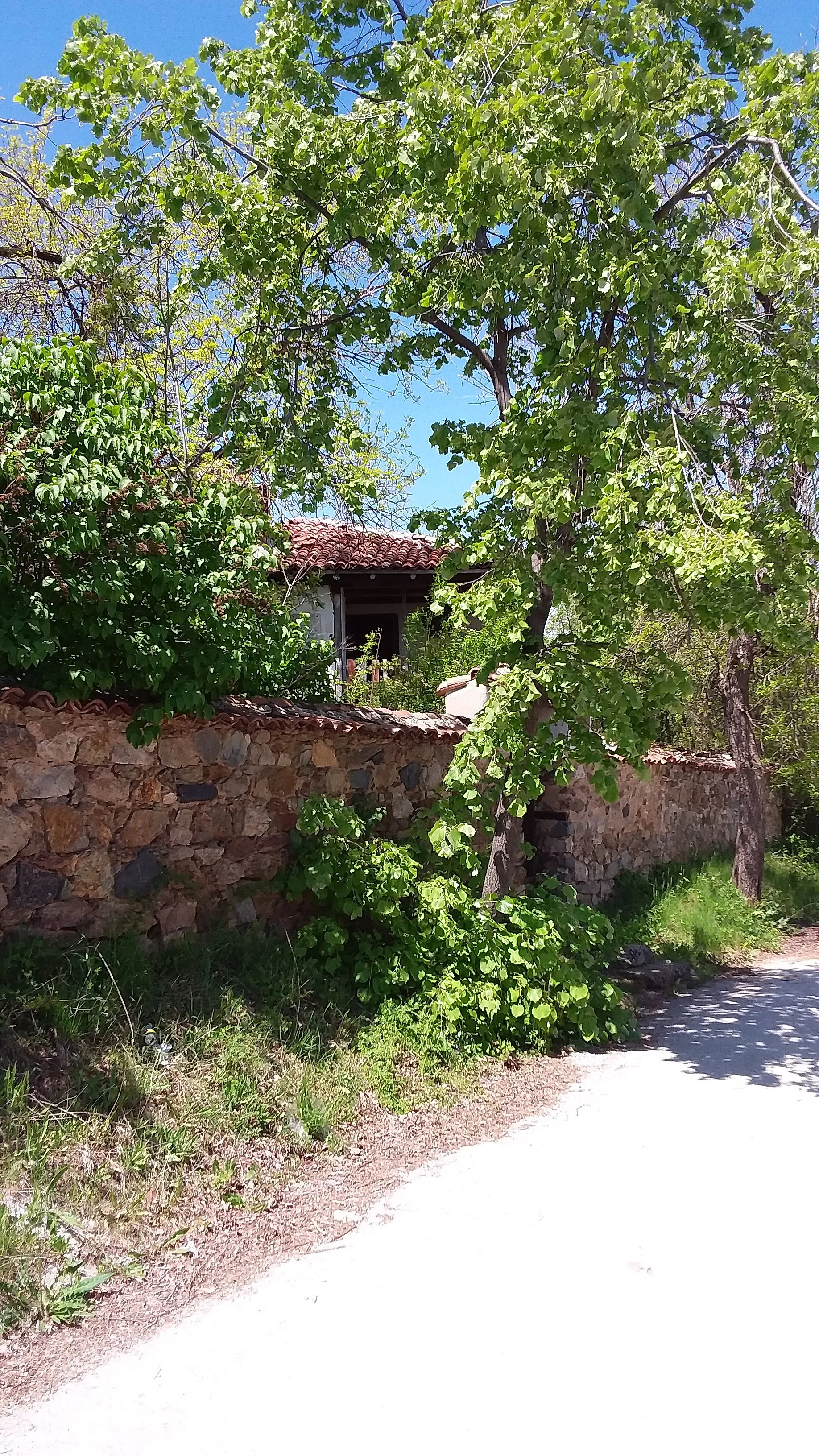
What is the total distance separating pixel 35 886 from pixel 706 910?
7893mm

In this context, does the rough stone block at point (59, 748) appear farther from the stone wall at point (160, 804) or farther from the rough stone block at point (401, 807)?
the rough stone block at point (401, 807)

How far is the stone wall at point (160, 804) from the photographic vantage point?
4.66 meters

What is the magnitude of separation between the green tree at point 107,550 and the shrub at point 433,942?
133 centimetres

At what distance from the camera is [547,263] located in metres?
5.55

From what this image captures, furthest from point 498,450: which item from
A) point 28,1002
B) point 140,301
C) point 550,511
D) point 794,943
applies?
point 794,943

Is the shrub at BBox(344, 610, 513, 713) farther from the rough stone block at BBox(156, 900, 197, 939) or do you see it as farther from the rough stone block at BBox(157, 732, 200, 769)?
the rough stone block at BBox(156, 900, 197, 939)

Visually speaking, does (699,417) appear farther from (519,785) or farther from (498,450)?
(519,785)

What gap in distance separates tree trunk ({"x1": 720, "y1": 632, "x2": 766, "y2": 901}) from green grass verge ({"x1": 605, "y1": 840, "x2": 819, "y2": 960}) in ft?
0.95

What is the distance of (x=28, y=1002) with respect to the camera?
4.24 metres

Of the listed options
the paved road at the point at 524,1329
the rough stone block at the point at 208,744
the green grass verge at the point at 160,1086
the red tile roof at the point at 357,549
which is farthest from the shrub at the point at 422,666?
the paved road at the point at 524,1329

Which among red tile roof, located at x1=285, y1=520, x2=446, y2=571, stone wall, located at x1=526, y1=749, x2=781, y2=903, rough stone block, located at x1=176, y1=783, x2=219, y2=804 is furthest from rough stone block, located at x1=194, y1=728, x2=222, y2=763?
red tile roof, located at x1=285, y1=520, x2=446, y2=571

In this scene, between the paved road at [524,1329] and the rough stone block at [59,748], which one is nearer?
the paved road at [524,1329]

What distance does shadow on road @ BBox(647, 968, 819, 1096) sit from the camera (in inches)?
241

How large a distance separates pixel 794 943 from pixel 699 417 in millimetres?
6916
